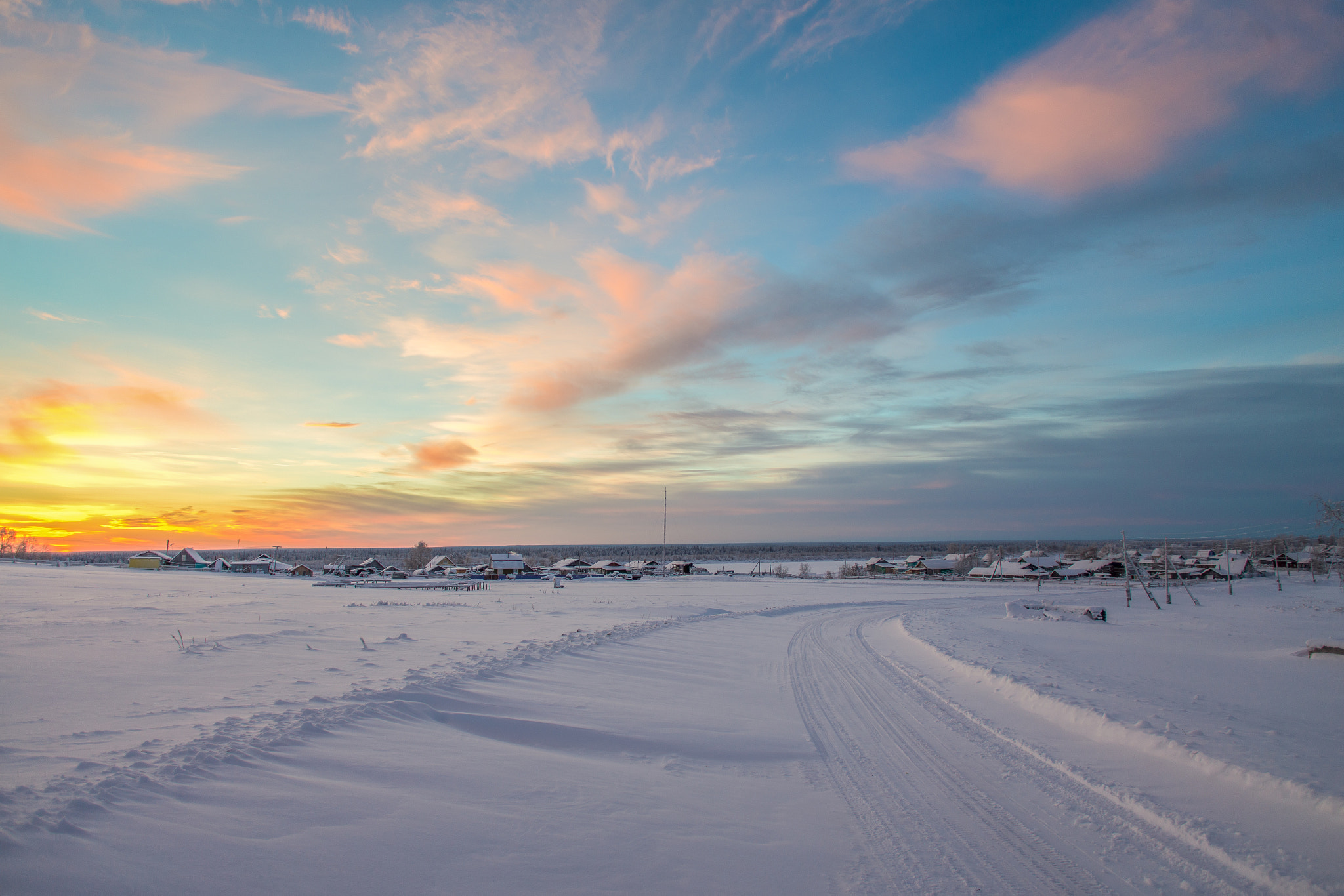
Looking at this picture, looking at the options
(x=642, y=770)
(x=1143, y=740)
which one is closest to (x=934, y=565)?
(x=1143, y=740)

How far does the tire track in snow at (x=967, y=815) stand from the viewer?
4949 millimetres

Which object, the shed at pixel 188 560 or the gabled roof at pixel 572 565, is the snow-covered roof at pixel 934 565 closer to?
the gabled roof at pixel 572 565

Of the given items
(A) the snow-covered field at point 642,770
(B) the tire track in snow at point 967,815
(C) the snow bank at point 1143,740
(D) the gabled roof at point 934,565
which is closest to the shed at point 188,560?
(A) the snow-covered field at point 642,770

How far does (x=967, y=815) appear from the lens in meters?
6.19

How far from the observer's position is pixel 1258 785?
686cm

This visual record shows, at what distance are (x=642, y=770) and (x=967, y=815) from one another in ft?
11.1

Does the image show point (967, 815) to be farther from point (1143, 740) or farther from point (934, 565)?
point (934, 565)

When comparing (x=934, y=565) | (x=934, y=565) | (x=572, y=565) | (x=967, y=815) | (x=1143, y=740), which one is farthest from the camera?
(x=572, y=565)

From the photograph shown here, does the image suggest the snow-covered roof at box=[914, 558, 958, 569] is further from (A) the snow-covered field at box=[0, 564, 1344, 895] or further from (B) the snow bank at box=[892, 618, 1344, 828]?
(B) the snow bank at box=[892, 618, 1344, 828]

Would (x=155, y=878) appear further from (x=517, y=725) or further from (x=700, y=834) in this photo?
(x=517, y=725)

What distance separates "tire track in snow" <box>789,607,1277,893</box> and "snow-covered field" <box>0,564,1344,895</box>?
1.5 inches

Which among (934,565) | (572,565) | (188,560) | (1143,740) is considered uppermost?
(1143,740)

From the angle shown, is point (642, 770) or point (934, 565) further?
point (934, 565)

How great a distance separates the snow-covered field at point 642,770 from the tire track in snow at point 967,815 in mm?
37
